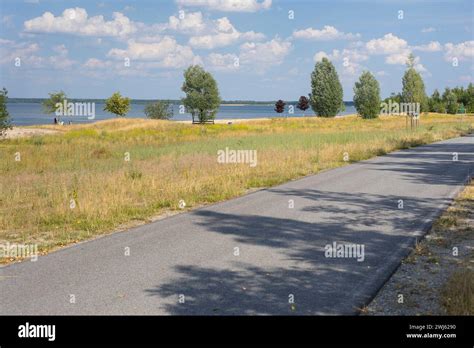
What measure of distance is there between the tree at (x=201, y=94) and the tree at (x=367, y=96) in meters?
30.9

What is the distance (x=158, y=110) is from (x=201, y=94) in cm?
1593

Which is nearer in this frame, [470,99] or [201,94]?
[201,94]

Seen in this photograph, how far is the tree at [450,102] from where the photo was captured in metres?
127

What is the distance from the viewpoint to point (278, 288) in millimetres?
6137

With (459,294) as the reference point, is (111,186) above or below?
above

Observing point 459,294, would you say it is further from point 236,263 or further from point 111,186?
point 111,186

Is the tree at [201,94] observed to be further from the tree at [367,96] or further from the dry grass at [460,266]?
the dry grass at [460,266]

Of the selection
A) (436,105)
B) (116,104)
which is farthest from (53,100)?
(436,105)

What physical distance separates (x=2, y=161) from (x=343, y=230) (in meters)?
19.6

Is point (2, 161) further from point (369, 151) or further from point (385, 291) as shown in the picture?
point (385, 291)

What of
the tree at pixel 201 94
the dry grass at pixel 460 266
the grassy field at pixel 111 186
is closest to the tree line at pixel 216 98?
the tree at pixel 201 94

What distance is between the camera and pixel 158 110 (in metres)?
109

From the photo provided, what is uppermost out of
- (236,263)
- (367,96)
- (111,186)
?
(367,96)
